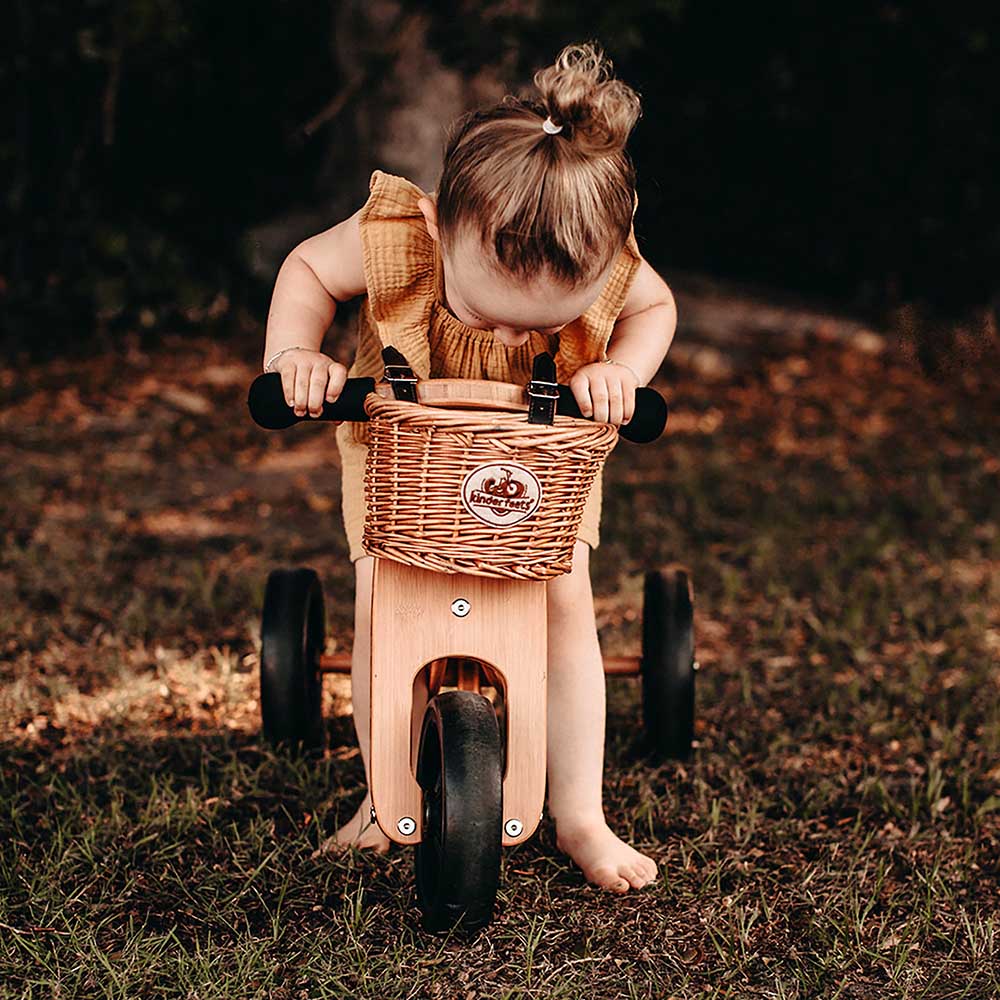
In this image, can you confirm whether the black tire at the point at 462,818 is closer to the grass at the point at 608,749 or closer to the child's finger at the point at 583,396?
the grass at the point at 608,749

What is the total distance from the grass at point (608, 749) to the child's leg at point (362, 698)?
45 millimetres

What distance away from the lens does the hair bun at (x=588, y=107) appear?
6.85 feet

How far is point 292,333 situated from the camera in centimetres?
245

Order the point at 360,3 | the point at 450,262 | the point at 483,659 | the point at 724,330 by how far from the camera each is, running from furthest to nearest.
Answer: the point at 724,330 < the point at 360,3 < the point at 483,659 < the point at 450,262

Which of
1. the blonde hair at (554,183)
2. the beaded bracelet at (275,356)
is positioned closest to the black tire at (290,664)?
the beaded bracelet at (275,356)

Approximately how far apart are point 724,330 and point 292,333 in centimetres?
472

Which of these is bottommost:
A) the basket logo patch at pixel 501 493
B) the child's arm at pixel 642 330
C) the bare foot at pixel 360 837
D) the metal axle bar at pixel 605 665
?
the bare foot at pixel 360 837

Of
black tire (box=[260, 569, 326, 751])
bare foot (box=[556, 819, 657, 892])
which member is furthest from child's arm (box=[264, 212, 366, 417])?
bare foot (box=[556, 819, 657, 892])

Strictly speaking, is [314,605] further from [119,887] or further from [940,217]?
[940,217]

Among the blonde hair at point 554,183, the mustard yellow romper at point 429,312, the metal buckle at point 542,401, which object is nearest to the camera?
the blonde hair at point 554,183

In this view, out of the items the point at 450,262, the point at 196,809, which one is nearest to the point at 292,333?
the point at 450,262

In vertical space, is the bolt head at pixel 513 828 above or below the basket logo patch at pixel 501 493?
below

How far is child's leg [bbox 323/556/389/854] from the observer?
2.62m

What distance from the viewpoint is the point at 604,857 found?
8.45 feet
